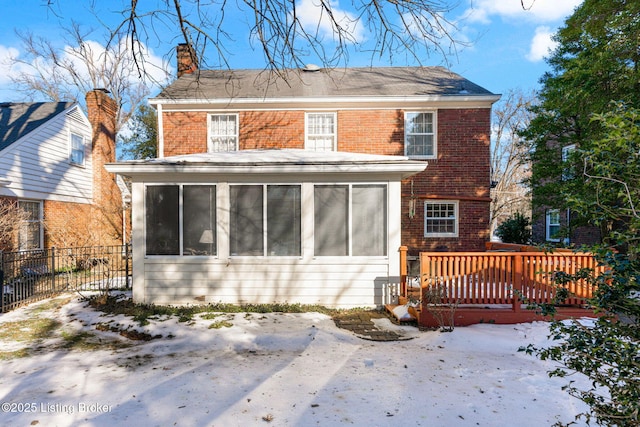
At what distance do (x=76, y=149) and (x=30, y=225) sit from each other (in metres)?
4.06

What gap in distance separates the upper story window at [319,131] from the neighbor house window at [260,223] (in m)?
4.82

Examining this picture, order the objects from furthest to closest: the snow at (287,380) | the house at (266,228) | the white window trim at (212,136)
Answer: the white window trim at (212,136), the house at (266,228), the snow at (287,380)

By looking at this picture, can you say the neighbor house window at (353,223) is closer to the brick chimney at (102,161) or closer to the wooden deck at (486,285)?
the wooden deck at (486,285)

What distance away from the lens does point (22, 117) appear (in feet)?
41.0

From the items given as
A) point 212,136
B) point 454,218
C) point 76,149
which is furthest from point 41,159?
point 454,218

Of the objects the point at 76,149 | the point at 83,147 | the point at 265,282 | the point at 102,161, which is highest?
the point at 83,147

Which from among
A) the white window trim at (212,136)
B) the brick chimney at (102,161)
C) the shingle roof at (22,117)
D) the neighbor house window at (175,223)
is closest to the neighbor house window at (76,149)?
the brick chimney at (102,161)

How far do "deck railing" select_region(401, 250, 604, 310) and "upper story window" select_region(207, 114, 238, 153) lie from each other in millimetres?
8479

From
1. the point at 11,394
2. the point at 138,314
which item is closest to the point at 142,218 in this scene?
the point at 138,314

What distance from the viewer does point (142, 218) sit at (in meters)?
6.88

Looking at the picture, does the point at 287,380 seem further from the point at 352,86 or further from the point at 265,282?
the point at 352,86

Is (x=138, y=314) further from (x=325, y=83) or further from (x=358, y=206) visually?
(x=325, y=83)

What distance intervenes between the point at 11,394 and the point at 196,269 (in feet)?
11.7

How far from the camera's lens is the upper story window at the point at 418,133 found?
36.6 ft
